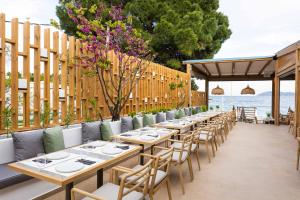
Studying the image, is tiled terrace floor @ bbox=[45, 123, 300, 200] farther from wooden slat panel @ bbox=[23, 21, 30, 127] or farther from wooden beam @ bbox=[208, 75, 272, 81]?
wooden beam @ bbox=[208, 75, 272, 81]

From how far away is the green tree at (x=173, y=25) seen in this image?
11.4 meters

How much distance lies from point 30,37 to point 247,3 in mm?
13289

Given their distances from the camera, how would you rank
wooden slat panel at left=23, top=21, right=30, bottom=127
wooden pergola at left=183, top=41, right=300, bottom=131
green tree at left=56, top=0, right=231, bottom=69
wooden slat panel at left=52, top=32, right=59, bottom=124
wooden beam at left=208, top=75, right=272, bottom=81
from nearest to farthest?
wooden slat panel at left=23, top=21, right=30, bottom=127, wooden slat panel at left=52, top=32, right=59, bottom=124, wooden pergola at left=183, top=41, right=300, bottom=131, green tree at left=56, top=0, right=231, bottom=69, wooden beam at left=208, top=75, right=272, bottom=81

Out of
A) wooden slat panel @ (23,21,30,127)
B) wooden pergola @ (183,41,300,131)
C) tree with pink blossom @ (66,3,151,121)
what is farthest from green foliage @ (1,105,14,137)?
wooden pergola @ (183,41,300,131)

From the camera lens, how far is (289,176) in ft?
12.7

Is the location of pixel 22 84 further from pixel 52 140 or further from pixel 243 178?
pixel 243 178

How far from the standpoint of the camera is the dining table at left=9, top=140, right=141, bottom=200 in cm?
199

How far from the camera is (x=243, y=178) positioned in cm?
375

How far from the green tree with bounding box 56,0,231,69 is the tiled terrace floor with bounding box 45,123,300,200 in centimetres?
741

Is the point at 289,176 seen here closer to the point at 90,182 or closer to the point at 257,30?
the point at 90,182

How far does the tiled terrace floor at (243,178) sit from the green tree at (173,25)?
24.3ft

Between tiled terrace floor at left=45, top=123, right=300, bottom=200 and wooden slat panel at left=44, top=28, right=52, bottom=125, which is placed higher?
wooden slat panel at left=44, top=28, right=52, bottom=125

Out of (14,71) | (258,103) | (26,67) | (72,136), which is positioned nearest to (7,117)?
(14,71)

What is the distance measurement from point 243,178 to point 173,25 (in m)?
9.63
